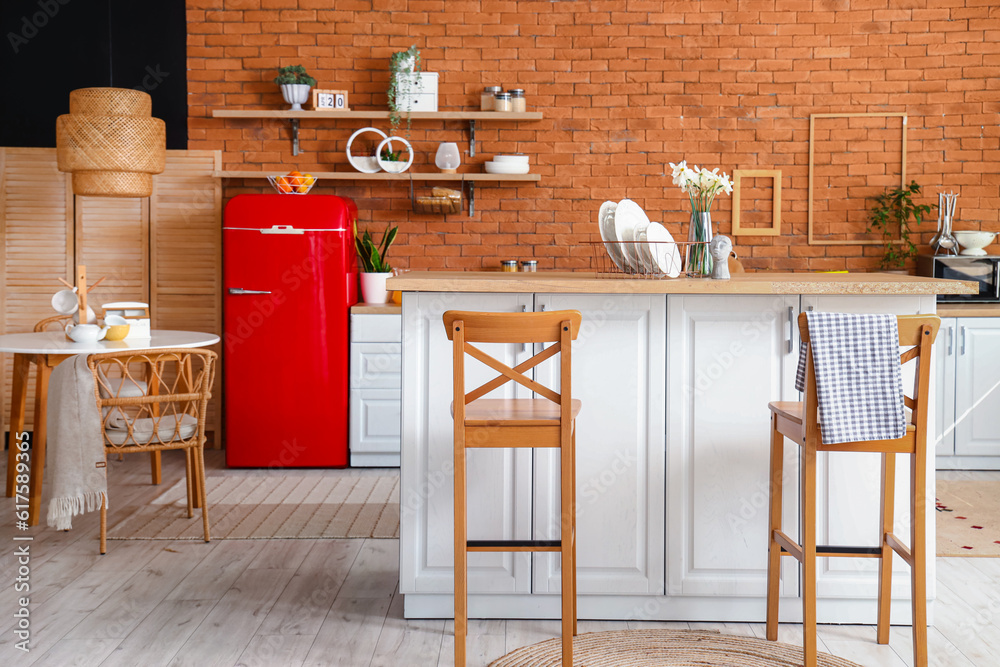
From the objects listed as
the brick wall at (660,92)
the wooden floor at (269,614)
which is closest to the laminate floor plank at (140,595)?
the wooden floor at (269,614)

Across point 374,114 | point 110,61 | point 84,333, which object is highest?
point 110,61

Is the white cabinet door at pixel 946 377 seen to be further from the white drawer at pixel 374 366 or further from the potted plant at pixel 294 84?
the potted plant at pixel 294 84

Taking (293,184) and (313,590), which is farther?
(293,184)

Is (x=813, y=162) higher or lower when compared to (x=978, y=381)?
higher

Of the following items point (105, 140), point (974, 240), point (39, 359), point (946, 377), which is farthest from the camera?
point (974, 240)

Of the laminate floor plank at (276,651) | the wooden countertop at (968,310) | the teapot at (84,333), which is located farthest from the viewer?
the wooden countertop at (968,310)

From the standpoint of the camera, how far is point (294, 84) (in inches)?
195

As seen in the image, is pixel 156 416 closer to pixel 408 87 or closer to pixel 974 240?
pixel 408 87

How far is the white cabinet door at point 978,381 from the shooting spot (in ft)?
15.1

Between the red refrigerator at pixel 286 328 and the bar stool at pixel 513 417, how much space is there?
2.55 m

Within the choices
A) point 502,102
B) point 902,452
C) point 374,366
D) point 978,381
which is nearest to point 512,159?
point 502,102

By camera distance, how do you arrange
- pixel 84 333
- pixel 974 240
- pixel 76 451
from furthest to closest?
pixel 974 240
pixel 84 333
pixel 76 451

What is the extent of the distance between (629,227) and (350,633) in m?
1.63

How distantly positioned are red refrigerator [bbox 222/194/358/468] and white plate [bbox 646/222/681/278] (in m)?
2.37
